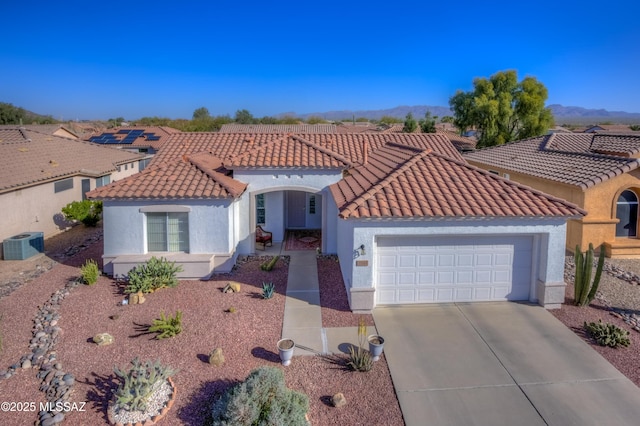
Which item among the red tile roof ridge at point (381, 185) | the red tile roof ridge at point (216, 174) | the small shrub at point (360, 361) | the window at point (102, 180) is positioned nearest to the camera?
the small shrub at point (360, 361)

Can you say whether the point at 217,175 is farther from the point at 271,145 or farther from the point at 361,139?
the point at 361,139

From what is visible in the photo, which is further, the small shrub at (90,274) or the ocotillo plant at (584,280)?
the small shrub at (90,274)

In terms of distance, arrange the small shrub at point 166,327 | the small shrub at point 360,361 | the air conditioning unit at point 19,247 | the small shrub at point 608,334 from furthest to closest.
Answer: the air conditioning unit at point 19,247, the small shrub at point 166,327, the small shrub at point 608,334, the small shrub at point 360,361

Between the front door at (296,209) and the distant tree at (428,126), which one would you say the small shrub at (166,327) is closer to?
the front door at (296,209)

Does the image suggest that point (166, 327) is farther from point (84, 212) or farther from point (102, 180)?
point (102, 180)

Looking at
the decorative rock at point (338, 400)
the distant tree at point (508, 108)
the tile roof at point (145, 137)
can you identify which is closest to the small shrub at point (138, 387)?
the decorative rock at point (338, 400)

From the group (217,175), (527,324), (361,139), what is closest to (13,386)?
(217,175)

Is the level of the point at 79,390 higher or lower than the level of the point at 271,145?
lower

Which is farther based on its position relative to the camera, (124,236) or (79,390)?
(124,236)
